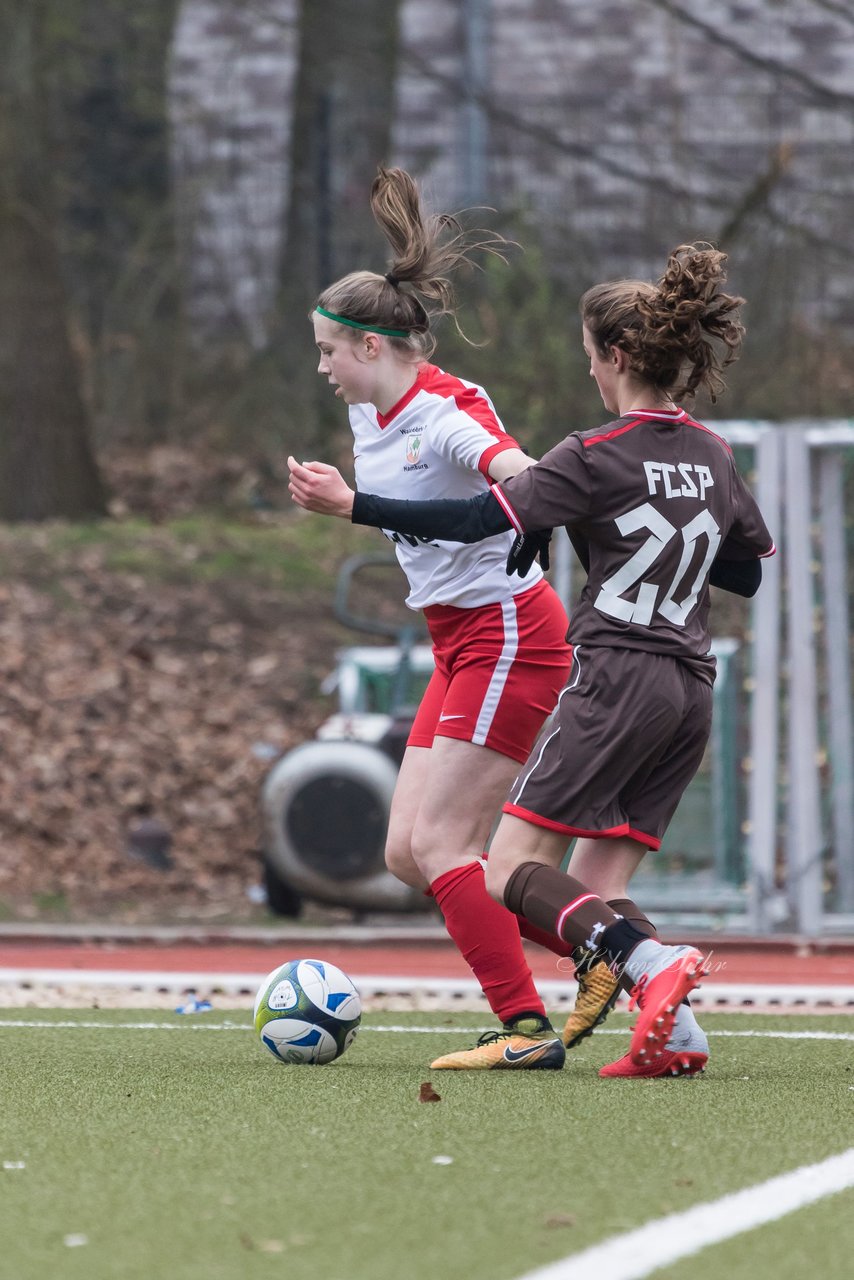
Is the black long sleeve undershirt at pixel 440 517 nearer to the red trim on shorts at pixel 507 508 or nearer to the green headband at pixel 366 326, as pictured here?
the red trim on shorts at pixel 507 508

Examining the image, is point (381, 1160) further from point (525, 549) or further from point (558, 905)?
point (525, 549)

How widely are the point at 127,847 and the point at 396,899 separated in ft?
6.55

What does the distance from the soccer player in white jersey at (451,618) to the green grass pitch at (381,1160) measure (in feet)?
1.22

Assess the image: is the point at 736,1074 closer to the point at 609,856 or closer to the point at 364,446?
the point at 609,856

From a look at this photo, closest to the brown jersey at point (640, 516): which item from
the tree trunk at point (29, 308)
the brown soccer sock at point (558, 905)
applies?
the brown soccer sock at point (558, 905)

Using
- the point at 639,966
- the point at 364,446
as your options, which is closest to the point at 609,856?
the point at 639,966

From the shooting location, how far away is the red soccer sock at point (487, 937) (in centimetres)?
510

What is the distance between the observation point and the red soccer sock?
510 centimetres

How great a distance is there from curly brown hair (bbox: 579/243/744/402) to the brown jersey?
4.2 inches

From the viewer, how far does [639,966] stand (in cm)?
457

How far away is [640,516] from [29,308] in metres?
10.5

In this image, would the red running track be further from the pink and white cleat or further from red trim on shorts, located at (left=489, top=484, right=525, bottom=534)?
red trim on shorts, located at (left=489, top=484, right=525, bottom=534)

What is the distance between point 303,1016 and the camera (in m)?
5.17

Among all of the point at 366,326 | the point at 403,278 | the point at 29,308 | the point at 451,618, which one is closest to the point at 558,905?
the point at 451,618
